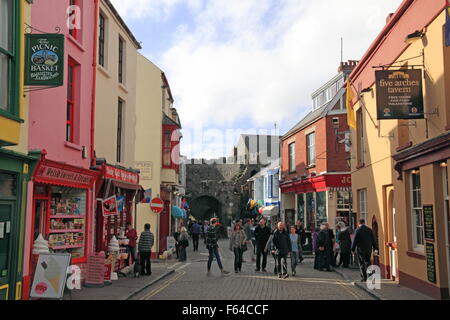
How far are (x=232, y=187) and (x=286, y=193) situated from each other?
56.9 feet

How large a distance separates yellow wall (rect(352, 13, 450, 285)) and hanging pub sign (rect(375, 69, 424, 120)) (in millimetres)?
235

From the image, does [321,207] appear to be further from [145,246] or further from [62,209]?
[62,209]

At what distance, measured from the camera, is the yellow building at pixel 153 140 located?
23.9m

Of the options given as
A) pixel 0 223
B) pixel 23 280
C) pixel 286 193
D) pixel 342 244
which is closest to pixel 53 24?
pixel 0 223

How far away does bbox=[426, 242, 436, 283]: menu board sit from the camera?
11.0 m

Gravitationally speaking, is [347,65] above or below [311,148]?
above

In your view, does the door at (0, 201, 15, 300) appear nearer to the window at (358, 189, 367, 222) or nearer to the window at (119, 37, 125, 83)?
the window at (119, 37, 125, 83)

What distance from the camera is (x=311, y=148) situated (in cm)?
2877

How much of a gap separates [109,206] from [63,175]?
9.52 feet

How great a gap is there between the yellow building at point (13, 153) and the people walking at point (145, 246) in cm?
572

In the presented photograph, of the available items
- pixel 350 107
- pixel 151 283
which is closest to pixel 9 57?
pixel 151 283

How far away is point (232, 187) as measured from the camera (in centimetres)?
5059

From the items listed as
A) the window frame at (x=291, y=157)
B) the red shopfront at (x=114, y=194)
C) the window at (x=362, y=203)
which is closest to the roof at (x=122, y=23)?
the red shopfront at (x=114, y=194)
